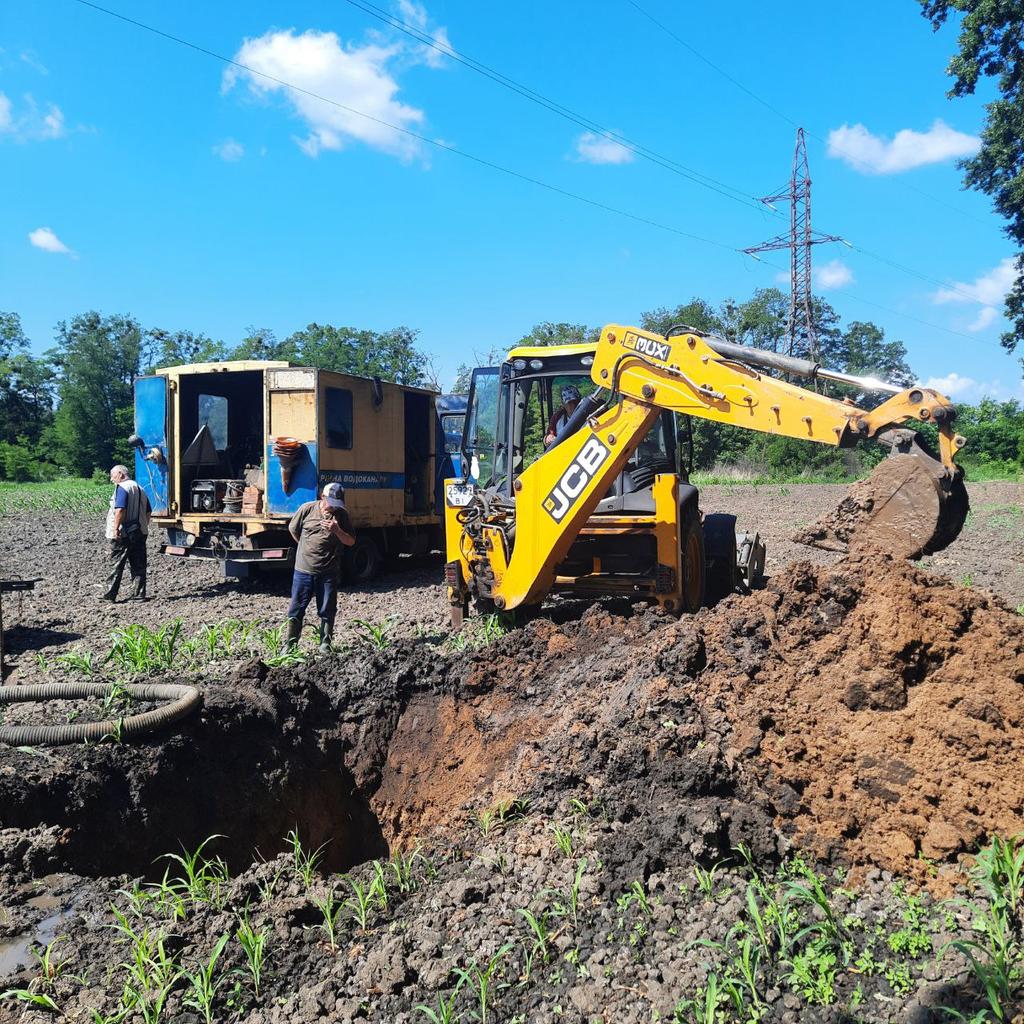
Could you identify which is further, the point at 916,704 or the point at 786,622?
the point at 786,622

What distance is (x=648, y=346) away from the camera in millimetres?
6961

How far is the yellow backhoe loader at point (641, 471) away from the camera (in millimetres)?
5613

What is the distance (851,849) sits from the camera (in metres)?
3.54

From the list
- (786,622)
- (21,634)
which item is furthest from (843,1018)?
(21,634)

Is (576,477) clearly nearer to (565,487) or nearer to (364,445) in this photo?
(565,487)

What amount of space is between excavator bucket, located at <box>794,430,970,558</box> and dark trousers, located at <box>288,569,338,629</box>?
4.66 metres

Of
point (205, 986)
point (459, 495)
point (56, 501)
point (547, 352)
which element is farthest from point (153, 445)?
point (56, 501)

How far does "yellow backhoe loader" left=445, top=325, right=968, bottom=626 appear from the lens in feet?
18.4

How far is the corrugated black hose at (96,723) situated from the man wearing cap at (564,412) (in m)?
4.00

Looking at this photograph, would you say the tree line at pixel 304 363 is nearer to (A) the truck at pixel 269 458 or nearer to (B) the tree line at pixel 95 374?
(B) the tree line at pixel 95 374

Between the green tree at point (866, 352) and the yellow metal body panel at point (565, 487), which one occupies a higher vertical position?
the green tree at point (866, 352)

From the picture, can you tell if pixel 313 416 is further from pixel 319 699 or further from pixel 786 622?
pixel 786 622

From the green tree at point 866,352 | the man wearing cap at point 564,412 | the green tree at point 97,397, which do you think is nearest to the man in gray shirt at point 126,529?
the man wearing cap at point 564,412

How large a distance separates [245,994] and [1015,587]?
10.3 metres
